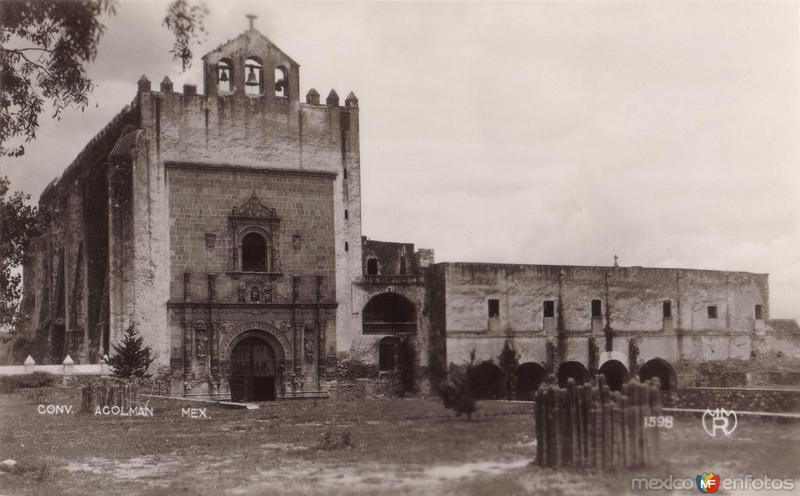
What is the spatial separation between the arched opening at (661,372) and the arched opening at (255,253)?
9.17 m

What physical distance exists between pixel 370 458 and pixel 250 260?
1310cm

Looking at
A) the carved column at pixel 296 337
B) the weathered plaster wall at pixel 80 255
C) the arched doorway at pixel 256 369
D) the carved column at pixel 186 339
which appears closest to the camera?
the carved column at pixel 186 339

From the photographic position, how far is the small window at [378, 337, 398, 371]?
19719 millimetres

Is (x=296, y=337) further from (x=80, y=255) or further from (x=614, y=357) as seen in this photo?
(x=614, y=357)

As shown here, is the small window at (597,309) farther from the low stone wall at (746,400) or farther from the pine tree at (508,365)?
the pine tree at (508,365)

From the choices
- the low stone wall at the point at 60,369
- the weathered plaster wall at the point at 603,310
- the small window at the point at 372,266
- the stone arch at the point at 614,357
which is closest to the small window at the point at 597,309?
the weathered plaster wall at the point at 603,310

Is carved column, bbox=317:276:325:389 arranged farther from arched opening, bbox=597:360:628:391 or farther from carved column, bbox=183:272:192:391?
arched opening, bbox=597:360:628:391

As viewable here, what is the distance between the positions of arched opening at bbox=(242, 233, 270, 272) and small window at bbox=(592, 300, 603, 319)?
26.3ft

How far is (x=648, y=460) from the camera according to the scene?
8.78 metres

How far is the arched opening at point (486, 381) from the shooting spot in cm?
951

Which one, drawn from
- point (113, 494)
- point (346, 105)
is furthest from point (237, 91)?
point (113, 494)

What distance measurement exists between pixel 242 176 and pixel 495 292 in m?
10.00

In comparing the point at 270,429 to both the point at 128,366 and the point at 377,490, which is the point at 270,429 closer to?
the point at 377,490

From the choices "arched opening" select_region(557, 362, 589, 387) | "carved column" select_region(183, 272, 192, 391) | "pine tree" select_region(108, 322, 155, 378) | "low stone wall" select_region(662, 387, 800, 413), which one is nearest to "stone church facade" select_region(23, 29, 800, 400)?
"carved column" select_region(183, 272, 192, 391)
